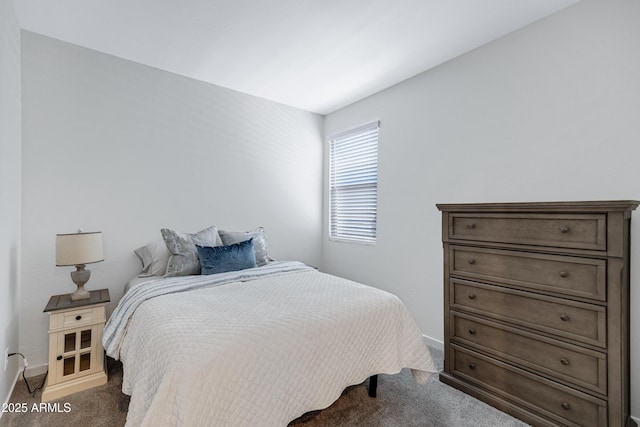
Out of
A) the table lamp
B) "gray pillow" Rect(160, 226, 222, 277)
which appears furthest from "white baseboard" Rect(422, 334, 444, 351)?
the table lamp

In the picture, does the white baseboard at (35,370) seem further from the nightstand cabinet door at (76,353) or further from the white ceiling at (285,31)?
the white ceiling at (285,31)

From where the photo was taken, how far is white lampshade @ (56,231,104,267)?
2.05 meters

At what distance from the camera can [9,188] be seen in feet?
6.34

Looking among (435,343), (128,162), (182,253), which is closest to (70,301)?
(182,253)

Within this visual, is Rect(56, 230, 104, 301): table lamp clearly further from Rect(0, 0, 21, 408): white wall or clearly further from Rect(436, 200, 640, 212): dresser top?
Rect(436, 200, 640, 212): dresser top

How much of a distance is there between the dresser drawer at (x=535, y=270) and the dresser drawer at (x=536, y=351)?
299 millimetres

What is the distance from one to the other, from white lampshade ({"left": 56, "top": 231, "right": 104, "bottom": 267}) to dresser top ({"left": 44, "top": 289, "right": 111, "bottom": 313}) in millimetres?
287

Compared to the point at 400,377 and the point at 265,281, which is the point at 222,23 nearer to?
the point at 265,281

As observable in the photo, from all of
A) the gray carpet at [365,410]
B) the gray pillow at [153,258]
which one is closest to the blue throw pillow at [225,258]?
the gray pillow at [153,258]

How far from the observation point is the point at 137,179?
2.78 metres

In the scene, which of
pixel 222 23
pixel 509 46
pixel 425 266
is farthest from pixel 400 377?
pixel 222 23

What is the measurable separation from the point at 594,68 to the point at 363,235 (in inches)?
93.9

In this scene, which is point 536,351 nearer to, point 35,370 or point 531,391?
point 531,391

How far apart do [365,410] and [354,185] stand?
2392 millimetres
